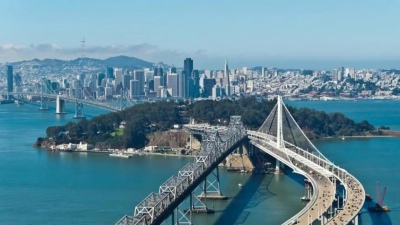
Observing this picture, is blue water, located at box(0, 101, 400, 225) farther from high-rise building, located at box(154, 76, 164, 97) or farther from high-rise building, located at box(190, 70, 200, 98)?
high-rise building, located at box(154, 76, 164, 97)

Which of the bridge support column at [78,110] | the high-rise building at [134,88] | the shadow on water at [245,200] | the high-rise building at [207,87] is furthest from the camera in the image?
the high-rise building at [207,87]

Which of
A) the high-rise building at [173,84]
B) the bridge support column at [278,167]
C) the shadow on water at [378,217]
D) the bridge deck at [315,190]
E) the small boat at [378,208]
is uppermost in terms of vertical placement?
the high-rise building at [173,84]

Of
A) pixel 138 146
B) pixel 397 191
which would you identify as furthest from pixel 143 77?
pixel 397 191

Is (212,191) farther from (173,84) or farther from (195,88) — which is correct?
(195,88)

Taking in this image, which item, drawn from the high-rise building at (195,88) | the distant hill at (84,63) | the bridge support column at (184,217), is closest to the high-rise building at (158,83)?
the high-rise building at (195,88)

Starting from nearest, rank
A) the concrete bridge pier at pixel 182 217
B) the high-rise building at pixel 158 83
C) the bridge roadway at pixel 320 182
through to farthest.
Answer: the bridge roadway at pixel 320 182
the concrete bridge pier at pixel 182 217
the high-rise building at pixel 158 83

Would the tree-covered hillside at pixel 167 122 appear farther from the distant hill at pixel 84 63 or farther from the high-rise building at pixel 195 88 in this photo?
the distant hill at pixel 84 63

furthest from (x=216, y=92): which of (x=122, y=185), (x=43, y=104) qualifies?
(x=122, y=185)
